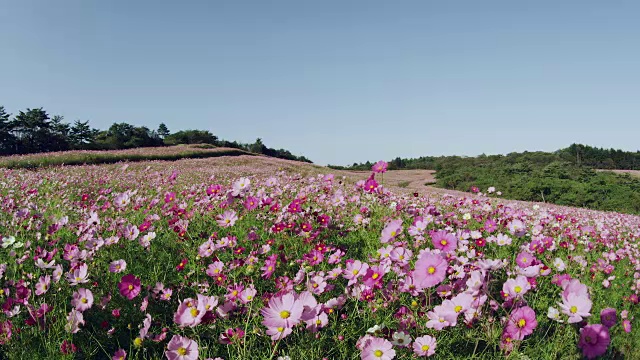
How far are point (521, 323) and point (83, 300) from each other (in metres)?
2.10

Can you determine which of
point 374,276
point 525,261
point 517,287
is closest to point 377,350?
point 374,276

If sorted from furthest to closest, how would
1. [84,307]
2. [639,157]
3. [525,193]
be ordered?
[639,157] < [525,193] < [84,307]

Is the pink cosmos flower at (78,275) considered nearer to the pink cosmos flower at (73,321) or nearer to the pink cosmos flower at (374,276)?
the pink cosmos flower at (73,321)

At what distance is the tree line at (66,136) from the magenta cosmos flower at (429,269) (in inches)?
1621

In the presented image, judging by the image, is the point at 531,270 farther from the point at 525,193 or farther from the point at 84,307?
the point at 525,193

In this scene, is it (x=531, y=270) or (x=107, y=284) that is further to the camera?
(x=107, y=284)

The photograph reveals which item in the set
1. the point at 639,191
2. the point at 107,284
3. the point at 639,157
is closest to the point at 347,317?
the point at 107,284

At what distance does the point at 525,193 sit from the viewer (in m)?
19.2

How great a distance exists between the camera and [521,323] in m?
1.60

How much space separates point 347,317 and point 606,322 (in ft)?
4.05

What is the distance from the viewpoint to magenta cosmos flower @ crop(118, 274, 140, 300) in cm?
195

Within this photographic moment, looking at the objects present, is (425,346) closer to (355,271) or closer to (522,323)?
(522,323)

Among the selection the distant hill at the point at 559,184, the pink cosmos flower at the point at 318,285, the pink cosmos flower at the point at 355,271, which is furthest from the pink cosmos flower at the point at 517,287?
the distant hill at the point at 559,184

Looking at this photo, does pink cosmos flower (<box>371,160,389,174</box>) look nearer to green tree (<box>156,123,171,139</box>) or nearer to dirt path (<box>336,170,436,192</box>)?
dirt path (<box>336,170,436,192</box>)
